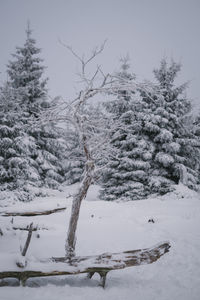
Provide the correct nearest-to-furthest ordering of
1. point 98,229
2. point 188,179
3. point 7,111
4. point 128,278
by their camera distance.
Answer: point 128,278 < point 98,229 < point 7,111 < point 188,179

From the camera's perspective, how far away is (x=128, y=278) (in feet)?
16.3

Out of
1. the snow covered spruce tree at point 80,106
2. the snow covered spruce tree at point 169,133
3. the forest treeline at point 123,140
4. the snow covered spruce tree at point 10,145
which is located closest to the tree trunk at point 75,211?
the snow covered spruce tree at point 80,106

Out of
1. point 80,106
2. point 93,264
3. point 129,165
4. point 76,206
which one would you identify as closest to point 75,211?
point 76,206

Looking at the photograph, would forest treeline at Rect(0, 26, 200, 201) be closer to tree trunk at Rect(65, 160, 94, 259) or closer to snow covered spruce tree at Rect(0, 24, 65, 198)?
snow covered spruce tree at Rect(0, 24, 65, 198)

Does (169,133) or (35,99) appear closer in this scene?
(169,133)

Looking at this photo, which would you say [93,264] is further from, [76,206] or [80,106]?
[80,106]

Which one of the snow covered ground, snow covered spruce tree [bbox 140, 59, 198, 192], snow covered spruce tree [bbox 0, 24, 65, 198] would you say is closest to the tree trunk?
the snow covered ground

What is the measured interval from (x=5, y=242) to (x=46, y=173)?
1365cm

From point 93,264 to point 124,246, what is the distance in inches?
130

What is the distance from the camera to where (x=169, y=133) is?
1688 centimetres

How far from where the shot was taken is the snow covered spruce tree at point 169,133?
17031mm

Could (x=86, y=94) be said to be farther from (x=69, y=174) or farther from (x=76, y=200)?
(x=69, y=174)

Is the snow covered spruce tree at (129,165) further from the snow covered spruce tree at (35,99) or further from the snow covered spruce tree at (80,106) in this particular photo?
the snow covered spruce tree at (80,106)

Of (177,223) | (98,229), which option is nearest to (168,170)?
(177,223)
